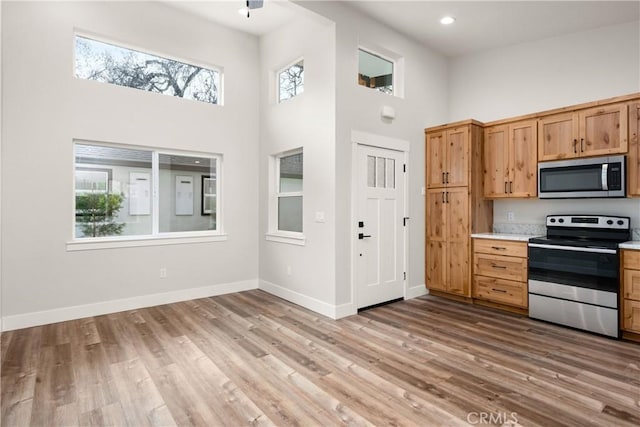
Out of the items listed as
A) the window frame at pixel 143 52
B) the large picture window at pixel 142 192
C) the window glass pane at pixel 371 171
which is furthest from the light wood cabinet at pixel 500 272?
the window frame at pixel 143 52

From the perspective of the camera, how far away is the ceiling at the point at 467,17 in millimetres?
3877

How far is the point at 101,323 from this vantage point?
12.3 ft

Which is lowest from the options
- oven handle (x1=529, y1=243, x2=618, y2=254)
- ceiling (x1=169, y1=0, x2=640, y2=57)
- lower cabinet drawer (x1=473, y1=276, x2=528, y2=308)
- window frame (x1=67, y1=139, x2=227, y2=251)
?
lower cabinet drawer (x1=473, y1=276, x2=528, y2=308)

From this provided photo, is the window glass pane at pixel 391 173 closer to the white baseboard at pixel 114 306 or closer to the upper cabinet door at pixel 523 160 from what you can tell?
the upper cabinet door at pixel 523 160

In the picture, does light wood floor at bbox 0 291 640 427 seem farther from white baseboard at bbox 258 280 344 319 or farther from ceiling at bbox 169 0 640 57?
ceiling at bbox 169 0 640 57

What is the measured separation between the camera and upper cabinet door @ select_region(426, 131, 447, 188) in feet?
15.9

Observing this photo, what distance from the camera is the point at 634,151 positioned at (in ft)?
11.7

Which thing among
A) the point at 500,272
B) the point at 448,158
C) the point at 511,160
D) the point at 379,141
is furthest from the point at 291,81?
the point at 500,272

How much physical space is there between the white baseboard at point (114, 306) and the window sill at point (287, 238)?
0.78 meters

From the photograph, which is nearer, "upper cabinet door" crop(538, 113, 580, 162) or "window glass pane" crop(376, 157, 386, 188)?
"upper cabinet door" crop(538, 113, 580, 162)

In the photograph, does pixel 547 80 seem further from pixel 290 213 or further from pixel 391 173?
pixel 290 213

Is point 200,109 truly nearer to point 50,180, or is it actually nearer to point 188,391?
point 50,180

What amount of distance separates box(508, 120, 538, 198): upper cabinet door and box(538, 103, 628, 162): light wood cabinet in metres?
0.08
